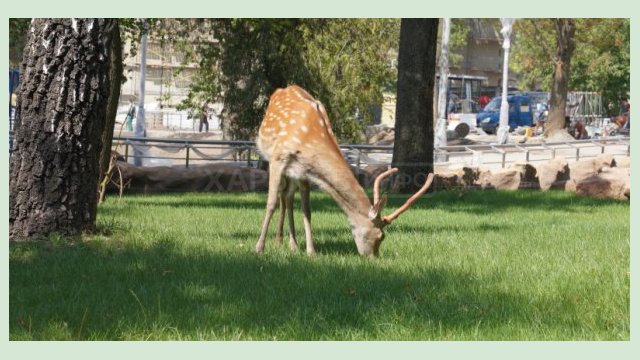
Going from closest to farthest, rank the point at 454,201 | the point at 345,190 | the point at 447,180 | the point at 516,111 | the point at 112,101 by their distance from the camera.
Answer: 1. the point at 345,190
2. the point at 112,101
3. the point at 454,201
4. the point at 447,180
5. the point at 516,111

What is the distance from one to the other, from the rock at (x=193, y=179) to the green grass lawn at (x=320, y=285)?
6.71 m

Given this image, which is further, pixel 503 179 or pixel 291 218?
pixel 503 179

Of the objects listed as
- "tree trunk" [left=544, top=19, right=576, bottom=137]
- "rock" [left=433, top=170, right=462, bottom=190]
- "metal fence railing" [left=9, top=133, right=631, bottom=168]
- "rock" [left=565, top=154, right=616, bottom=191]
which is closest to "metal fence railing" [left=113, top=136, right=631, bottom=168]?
"metal fence railing" [left=9, top=133, right=631, bottom=168]

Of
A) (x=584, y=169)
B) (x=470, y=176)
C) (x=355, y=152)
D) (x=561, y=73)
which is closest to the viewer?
(x=470, y=176)

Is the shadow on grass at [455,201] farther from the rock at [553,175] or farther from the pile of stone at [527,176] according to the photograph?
the rock at [553,175]

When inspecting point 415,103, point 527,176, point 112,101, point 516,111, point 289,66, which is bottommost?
point 527,176

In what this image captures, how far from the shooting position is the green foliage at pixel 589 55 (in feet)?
151

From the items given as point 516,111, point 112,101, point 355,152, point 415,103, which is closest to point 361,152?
point 355,152

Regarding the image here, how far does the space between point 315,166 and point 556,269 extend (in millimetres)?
2469

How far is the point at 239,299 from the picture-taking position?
7012 mm

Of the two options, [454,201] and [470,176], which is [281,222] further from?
[470,176]

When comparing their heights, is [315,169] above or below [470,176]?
above

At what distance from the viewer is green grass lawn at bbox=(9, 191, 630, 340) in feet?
20.4

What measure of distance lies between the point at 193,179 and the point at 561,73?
25076mm
